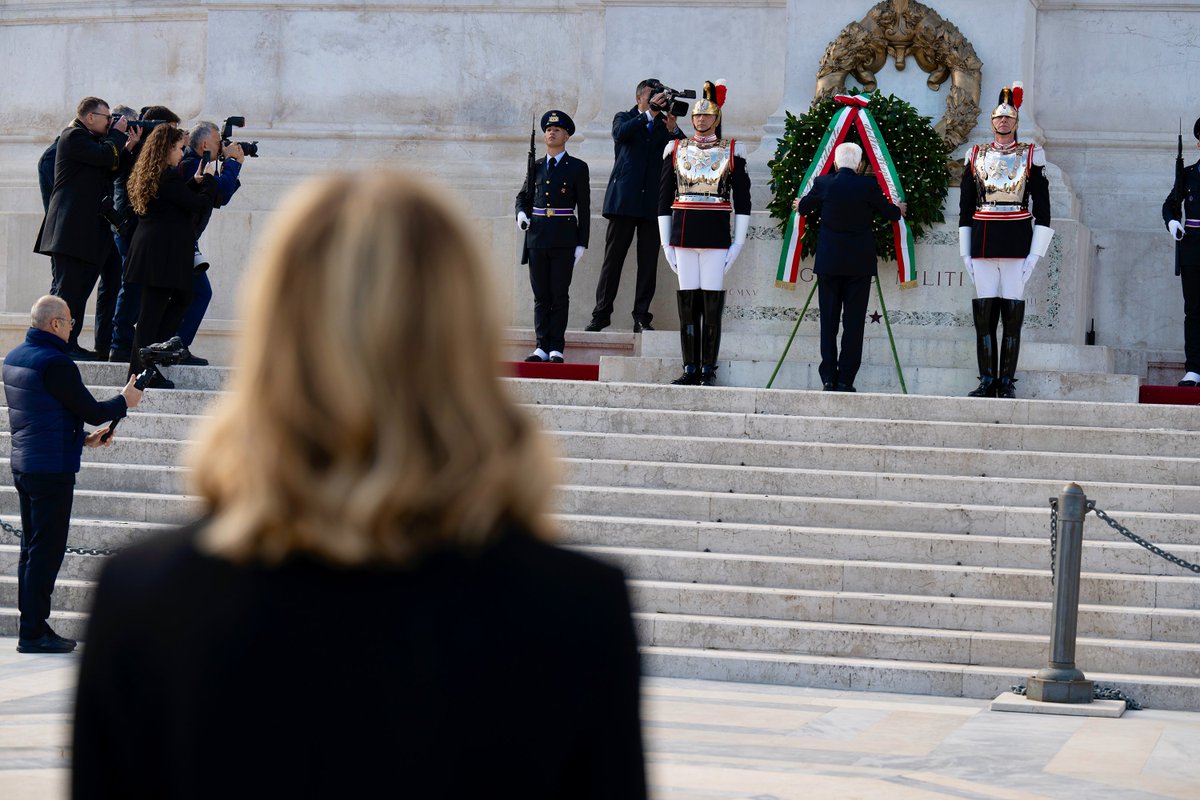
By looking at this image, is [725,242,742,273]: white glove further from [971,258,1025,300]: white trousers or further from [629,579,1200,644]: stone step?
[629,579,1200,644]: stone step

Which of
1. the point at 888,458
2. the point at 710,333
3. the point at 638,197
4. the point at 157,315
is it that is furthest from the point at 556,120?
the point at 888,458

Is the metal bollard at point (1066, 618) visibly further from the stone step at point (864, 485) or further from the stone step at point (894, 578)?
the stone step at point (864, 485)

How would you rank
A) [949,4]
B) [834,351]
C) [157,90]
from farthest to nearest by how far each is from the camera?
[157,90]
[949,4]
[834,351]

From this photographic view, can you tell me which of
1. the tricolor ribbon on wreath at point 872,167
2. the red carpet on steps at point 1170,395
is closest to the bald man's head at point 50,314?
the tricolor ribbon on wreath at point 872,167

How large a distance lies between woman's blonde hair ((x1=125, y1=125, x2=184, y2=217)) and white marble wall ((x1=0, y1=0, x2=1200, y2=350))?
438 centimetres

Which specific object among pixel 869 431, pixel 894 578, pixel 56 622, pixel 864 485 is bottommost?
pixel 56 622

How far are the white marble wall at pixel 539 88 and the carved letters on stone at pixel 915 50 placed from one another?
0.22 metres

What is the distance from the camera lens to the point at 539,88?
1791 centimetres

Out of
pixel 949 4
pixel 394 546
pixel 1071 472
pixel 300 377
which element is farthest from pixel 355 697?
pixel 949 4

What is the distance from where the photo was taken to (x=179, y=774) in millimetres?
1708

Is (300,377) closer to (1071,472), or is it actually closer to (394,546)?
(394,546)

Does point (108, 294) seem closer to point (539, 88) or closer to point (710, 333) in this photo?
point (710, 333)

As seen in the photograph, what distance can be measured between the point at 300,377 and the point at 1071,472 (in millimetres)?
9741

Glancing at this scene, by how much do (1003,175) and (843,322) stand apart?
1.67m
